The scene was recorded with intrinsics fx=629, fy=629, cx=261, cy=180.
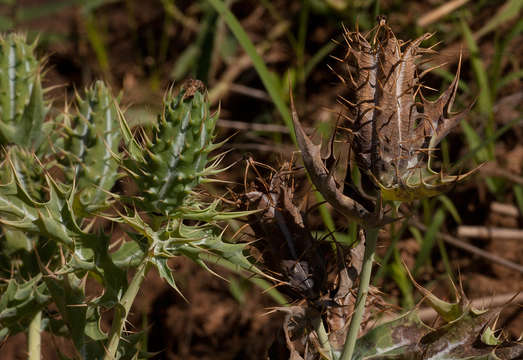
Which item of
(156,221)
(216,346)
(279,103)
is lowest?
(216,346)

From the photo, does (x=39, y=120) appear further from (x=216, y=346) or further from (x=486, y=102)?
(x=486, y=102)

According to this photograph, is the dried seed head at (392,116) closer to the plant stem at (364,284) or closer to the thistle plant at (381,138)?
the thistle plant at (381,138)

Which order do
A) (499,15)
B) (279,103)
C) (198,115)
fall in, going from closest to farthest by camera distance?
(198,115), (279,103), (499,15)

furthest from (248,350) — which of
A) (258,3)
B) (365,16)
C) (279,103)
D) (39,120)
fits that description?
(258,3)

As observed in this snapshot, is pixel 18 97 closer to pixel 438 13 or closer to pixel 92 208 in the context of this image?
pixel 92 208

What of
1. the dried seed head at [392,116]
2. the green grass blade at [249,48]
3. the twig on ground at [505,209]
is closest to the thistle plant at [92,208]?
the dried seed head at [392,116]
